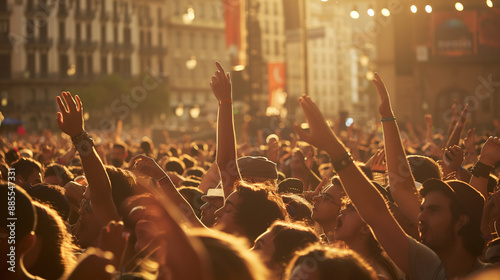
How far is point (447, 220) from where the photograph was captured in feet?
13.7

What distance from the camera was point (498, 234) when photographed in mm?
5062

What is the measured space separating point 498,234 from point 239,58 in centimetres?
4557

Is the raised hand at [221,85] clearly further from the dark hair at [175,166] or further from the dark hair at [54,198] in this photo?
the dark hair at [175,166]

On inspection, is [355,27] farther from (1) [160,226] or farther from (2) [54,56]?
(1) [160,226]

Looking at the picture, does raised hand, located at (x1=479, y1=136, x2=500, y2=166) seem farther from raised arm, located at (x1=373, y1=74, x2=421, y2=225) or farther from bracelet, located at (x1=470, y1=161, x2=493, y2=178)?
raised arm, located at (x1=373, y1=74, x2=421, y2=225)

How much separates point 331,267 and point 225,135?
2623 millimetres

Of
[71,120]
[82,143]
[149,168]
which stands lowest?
[149,168]

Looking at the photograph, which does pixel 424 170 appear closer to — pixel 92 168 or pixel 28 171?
pixel 92 168

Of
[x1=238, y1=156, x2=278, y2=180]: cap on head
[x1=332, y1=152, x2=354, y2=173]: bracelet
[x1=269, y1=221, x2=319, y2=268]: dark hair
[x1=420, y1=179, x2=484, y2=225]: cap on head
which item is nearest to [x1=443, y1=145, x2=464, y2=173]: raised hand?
[x1=238, y1=156, x2=278, y2=180]: cap on head

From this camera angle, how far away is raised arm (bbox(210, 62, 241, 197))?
5.26 m

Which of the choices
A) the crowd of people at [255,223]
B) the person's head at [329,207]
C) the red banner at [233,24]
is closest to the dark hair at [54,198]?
the crowd of people at [255,223]

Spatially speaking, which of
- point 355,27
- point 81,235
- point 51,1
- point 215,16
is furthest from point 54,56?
point 81,235

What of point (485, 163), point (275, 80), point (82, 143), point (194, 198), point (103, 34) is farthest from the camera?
point (103, 34)

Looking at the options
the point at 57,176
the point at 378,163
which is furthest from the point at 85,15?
the point at 378,163
